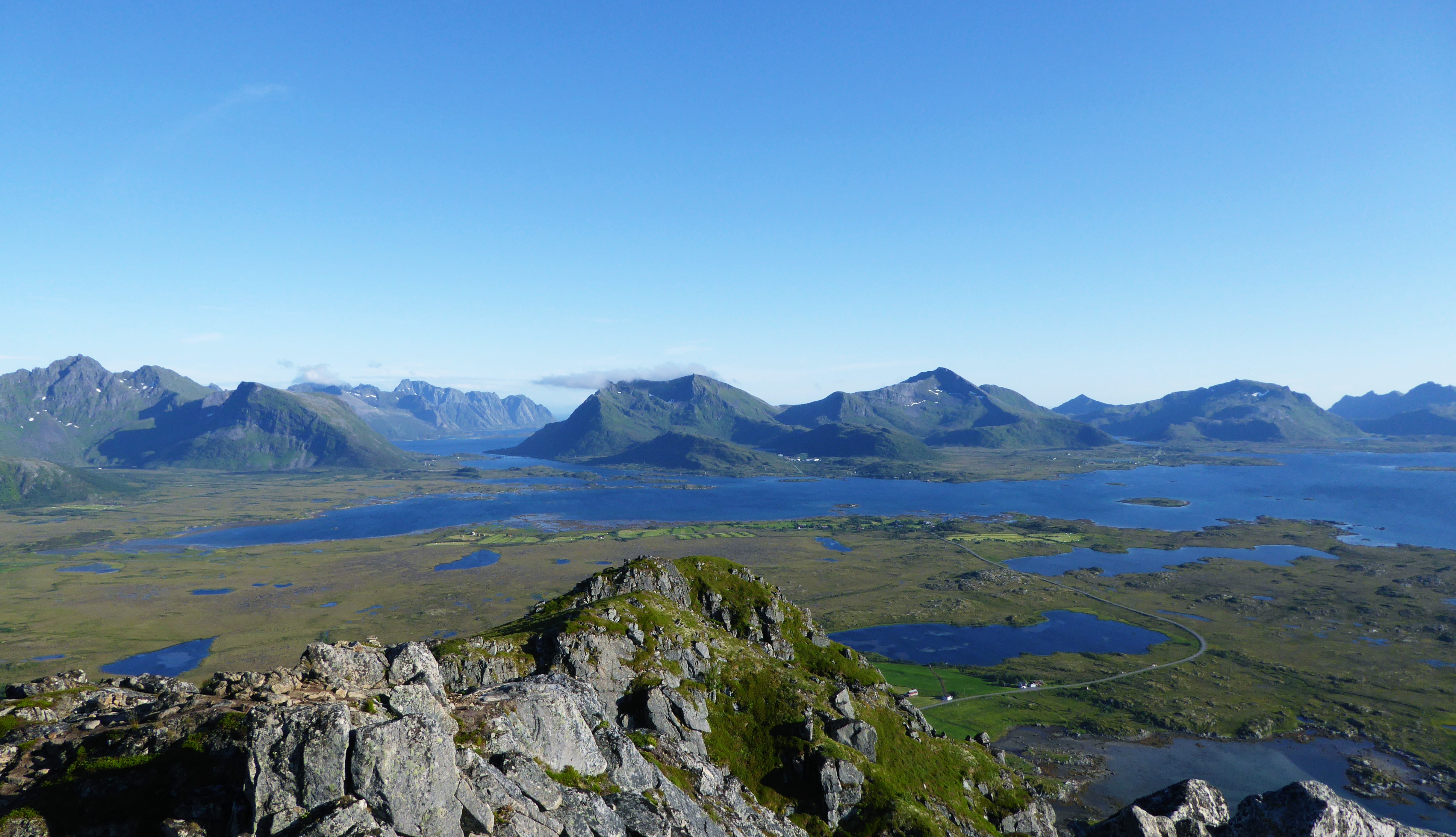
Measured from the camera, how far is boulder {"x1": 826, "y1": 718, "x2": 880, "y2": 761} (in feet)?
274

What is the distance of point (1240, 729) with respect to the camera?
131 metres

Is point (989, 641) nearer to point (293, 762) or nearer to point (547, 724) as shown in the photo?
point (547, 724)

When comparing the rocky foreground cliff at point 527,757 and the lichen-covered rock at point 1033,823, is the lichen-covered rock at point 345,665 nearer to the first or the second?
the rocky foreground cliff at point 527,757

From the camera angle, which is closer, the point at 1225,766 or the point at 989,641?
the point at 1225,766

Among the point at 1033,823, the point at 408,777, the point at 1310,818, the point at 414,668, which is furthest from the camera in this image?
the point at 1033,823

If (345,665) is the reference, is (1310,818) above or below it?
below

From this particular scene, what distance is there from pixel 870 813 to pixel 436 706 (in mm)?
54853

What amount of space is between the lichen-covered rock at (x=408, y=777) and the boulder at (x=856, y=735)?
206 feet

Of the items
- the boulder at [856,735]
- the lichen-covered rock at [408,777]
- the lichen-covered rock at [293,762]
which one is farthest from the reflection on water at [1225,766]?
the lichen-covered rock at [293,762]

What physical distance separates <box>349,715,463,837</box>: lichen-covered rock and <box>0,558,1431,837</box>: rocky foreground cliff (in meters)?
0.07

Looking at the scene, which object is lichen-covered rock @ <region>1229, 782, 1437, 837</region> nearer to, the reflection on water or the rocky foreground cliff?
the rocky foreground cliff

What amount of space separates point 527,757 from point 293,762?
13434 millimetres

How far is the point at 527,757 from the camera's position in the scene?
127 ft

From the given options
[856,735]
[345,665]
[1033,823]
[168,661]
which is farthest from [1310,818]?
[168,661]
